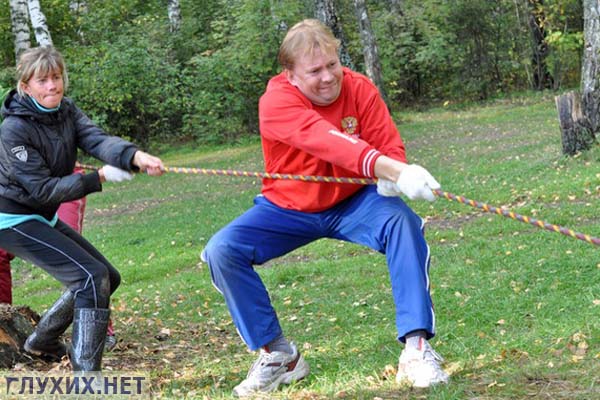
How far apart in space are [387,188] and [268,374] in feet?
3.57

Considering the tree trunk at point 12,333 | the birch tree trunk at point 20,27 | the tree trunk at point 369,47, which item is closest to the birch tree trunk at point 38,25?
the birch tree trunk at point 20,27

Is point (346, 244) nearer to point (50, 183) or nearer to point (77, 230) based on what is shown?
point (77, 230)

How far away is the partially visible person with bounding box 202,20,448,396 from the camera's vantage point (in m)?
3.78

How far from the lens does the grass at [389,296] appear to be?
4.04 meters

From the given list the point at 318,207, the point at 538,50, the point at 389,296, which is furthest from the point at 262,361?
the point at 538,50

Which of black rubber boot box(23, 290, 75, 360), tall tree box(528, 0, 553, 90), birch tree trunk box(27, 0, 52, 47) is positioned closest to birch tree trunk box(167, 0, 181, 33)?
birch tree trunk box(27, 0, 52, 47)

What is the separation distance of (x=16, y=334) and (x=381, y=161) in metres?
2.72

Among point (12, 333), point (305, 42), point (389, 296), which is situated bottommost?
point (389, 296)

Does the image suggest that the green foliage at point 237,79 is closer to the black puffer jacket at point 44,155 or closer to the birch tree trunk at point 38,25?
the birch tree trunk at point 38,25

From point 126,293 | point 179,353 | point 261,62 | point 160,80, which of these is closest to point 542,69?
point 261,62

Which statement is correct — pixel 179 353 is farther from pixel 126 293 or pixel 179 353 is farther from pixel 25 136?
pixel 126 293

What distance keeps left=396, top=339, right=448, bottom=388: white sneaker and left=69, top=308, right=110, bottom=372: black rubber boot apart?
1625 millimetres

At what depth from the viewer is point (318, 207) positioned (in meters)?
4.13

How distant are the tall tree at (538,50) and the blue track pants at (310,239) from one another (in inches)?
789
